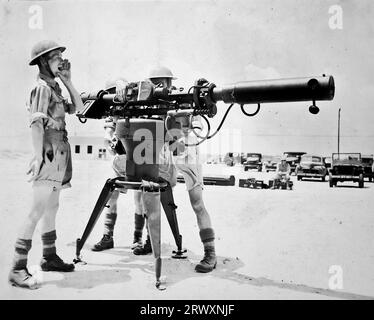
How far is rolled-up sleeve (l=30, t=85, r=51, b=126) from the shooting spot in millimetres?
3426

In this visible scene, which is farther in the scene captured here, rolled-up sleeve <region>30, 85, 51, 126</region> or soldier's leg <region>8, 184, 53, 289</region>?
rolled-up sleeve <region>30, 85, 51, 126</region>

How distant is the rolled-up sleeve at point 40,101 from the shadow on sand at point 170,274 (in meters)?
1.47

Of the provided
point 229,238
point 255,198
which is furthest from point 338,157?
point 229,238

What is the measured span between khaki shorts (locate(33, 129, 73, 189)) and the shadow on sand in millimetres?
887

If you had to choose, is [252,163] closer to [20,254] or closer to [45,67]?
[45,67]

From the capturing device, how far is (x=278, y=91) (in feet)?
9.44

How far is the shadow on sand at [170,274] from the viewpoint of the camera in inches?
133

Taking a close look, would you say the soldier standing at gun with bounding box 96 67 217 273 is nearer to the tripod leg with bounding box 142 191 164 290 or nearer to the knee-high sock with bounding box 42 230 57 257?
the tripod leg with bounding box 142 191 164 290

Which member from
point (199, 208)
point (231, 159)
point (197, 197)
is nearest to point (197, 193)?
point (197, 197)

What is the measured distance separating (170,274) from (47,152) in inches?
63.9

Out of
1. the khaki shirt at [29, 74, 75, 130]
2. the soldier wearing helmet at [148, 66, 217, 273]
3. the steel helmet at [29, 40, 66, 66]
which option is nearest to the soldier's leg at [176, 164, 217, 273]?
the soldier wearing helmet at [148, 66, 217, 273]

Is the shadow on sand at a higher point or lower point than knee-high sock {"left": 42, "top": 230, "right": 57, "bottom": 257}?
lower

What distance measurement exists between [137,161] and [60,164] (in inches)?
29.0

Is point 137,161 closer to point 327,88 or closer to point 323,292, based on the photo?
point 327,88
